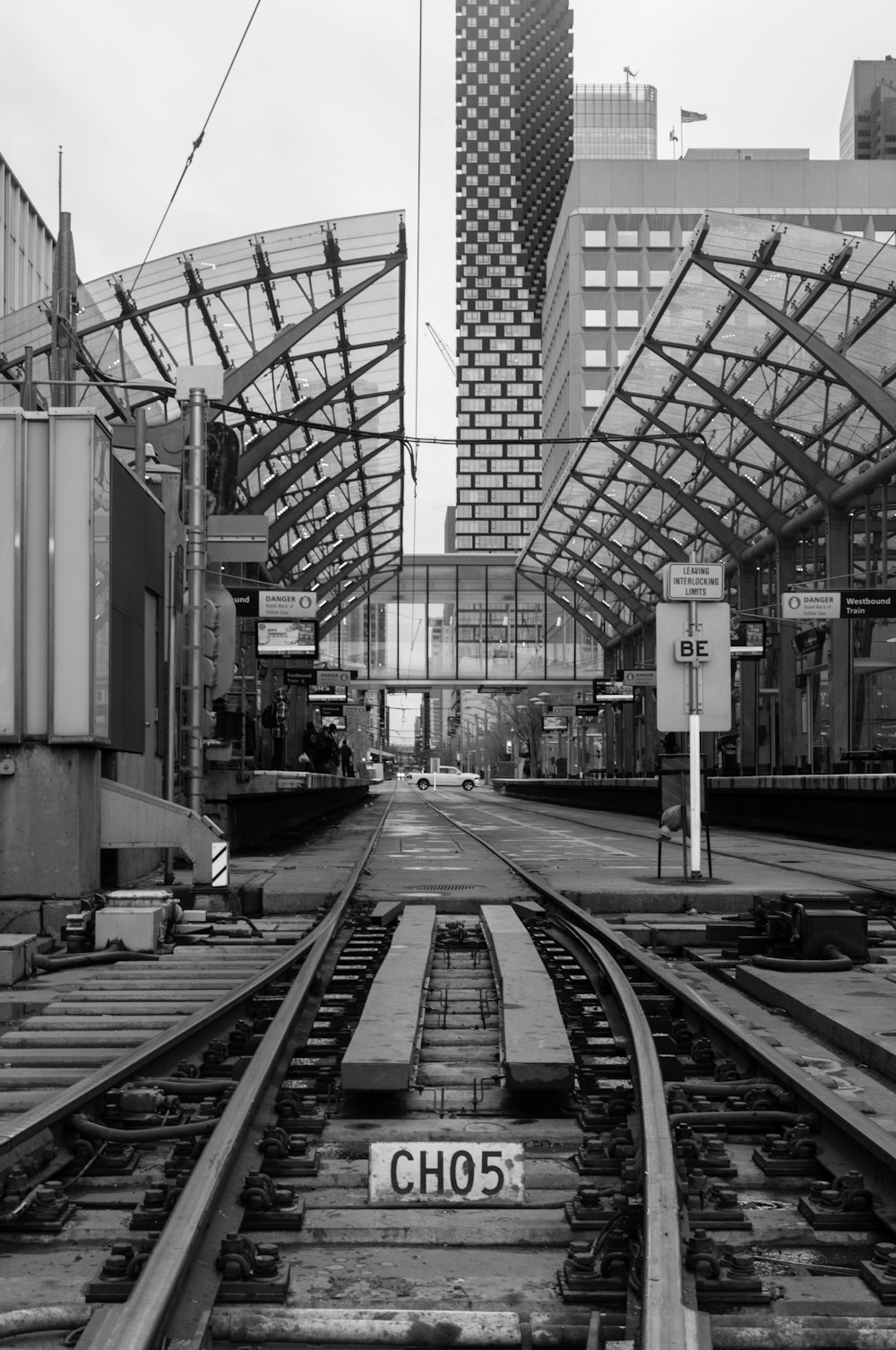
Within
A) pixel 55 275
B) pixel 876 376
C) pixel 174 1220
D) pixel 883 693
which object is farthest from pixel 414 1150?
pixel 883 693

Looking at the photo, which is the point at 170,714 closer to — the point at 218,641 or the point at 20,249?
the point at 218,641

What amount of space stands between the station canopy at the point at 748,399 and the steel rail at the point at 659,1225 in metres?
25.0

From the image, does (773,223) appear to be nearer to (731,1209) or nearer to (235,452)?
(235,452)

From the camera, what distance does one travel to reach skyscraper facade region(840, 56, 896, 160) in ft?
437

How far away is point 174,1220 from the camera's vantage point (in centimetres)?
390

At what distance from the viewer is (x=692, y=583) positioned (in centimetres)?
1450

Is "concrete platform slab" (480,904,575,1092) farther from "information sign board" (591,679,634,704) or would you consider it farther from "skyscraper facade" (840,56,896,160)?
"skyscraper facade" (840,56,896,160)

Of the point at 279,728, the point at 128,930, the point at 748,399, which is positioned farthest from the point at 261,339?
the point at 128,930

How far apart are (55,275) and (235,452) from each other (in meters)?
11.4

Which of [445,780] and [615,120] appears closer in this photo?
[445,780]

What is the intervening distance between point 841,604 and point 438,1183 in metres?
29.6

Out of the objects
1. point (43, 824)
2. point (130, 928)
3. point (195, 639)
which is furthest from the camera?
point (195, 639)

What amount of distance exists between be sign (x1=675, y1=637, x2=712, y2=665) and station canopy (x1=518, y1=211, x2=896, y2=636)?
1619cm

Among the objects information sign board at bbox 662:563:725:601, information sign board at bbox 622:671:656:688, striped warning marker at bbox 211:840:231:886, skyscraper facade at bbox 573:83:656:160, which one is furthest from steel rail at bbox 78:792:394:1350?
skyscraper facade at bbox 573:83:656:160
